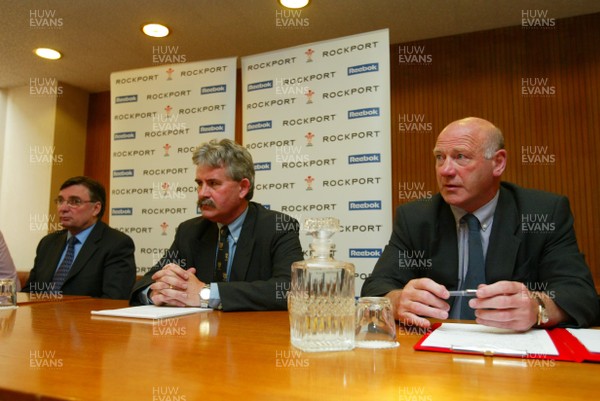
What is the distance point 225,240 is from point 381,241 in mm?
1303

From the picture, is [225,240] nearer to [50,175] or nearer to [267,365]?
[267,365]

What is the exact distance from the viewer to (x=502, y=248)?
161cm

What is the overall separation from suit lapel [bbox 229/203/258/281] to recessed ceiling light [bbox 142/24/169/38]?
8.43 ft

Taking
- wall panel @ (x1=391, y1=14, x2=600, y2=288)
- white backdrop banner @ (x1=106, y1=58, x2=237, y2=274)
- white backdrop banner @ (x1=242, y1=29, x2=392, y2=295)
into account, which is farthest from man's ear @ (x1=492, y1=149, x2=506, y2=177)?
white backdrop banner @ (x1=106, y1=58, x2=237, y2=274)

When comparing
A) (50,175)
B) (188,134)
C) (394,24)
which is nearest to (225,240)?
(188,134)

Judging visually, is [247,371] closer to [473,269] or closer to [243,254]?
[473,269]

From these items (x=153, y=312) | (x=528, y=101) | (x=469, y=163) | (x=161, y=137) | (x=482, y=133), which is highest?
(x=528, y=101)

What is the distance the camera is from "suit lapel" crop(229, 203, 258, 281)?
2068mm

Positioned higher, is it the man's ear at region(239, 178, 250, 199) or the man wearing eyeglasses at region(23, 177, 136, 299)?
the man's ear at region(239, 178, 250, 199)

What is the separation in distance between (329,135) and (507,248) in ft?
6.37

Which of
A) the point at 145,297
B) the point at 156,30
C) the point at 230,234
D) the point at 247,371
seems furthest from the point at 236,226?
the point at 156,30

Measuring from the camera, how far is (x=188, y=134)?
3.87 m

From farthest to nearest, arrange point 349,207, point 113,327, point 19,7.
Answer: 1. point 19,7
2. point 349,207
3. point 113,327

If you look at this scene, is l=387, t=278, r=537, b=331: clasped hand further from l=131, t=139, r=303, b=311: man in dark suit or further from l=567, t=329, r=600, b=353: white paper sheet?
l=131, t=139, r=303, b=311: man in dark suit
